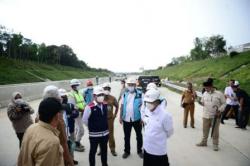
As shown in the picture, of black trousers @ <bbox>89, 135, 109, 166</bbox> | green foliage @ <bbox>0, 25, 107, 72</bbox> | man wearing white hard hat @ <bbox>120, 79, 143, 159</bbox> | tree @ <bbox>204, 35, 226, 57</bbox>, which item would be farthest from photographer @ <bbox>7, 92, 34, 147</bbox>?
tree @ <bbox>204, 35, 226, 57</bbox>

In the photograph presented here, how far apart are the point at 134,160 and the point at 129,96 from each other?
65.3 inches

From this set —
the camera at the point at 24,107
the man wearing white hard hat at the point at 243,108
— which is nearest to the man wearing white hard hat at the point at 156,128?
the camera at the point at 24,107

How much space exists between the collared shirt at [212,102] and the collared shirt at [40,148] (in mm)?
5301

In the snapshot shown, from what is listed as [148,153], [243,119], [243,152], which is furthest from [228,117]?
[148,153]

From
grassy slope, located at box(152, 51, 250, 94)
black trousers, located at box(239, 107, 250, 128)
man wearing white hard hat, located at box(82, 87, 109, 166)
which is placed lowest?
black trousers, located at box(239, 107, 250, 128)

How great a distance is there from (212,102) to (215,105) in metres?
0.12

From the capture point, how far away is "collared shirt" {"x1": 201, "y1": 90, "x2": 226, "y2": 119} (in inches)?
265

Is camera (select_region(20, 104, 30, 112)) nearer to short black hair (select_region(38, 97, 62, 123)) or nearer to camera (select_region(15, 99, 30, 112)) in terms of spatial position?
camera (select_region(15, 99, 30, 112))

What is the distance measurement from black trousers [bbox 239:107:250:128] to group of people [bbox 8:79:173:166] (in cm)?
503

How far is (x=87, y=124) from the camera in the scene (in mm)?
5043

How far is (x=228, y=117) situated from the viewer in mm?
11352

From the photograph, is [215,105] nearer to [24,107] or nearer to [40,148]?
[24,107]

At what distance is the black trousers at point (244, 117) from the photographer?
9.34 m

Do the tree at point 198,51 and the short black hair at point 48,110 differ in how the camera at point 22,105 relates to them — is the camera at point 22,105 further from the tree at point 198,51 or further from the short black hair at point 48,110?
the tree at point 198,51
